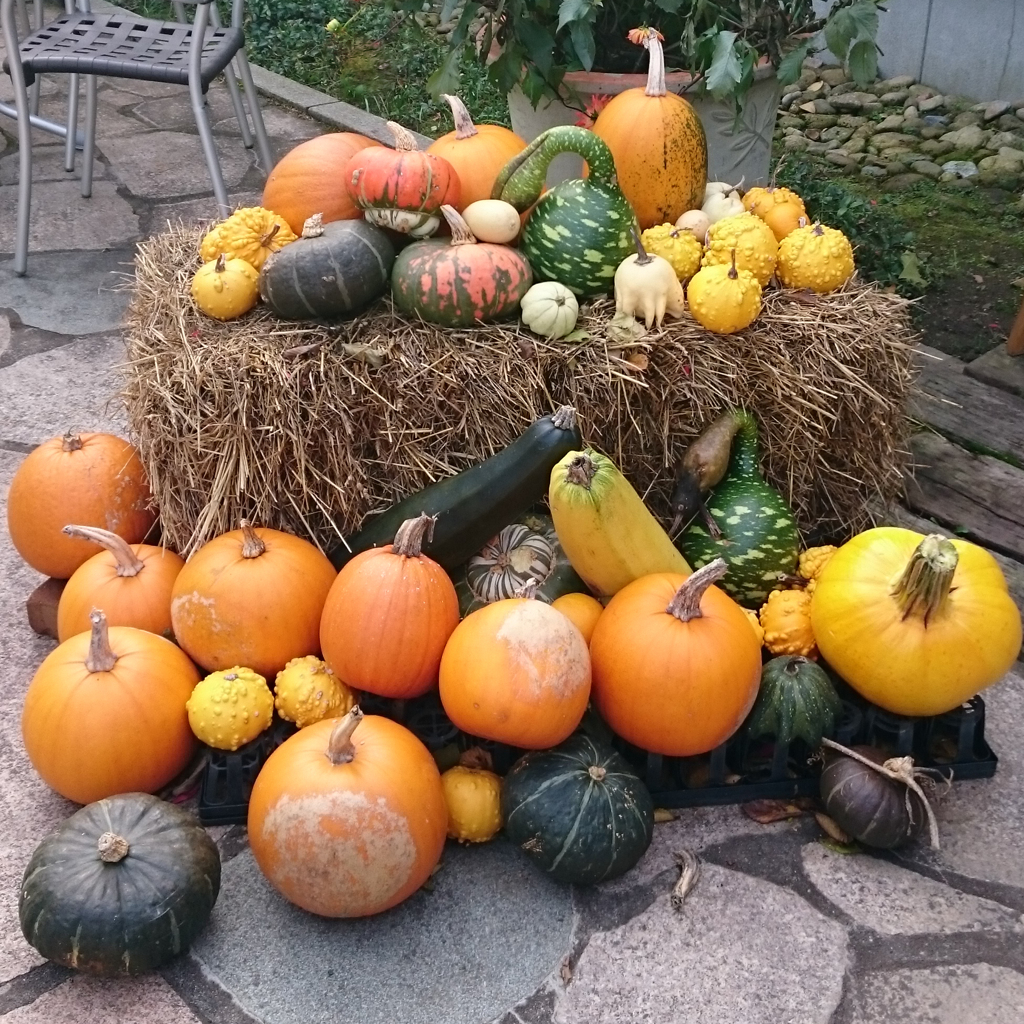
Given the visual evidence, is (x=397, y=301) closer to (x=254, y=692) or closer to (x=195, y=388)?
(x=195, y=388)

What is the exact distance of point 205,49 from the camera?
445cm

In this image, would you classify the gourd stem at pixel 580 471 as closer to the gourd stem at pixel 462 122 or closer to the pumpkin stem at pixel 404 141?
the pumpkin stem at pixel 404 141

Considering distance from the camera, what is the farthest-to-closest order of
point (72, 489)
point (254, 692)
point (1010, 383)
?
point (1010, 383) → point (72, 489) → point (254, 692)

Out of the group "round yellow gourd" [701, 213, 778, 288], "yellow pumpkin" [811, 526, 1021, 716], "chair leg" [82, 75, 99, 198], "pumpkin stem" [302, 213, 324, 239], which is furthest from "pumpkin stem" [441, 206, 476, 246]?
"chair leg" [82, 75, 99, 198]

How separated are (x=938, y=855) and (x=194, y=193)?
470 centimetres

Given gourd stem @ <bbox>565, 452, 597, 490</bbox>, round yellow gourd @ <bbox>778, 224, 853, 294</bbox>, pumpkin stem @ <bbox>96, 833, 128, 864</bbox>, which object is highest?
round yellow gourd @ <bbox>778, 224, 853, 294</bbox>

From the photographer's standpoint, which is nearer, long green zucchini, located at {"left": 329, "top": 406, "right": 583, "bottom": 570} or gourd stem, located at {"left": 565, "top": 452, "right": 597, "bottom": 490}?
gourd stem, located at {"left": 565, "top": 452, "right": 597, "bottom": 490}

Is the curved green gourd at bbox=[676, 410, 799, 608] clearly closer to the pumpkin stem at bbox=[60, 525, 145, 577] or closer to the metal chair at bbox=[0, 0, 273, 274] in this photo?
the pumpkin stem at bbox=[60, 525, 145, 577]

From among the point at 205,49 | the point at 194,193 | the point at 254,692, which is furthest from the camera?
the point at 194,193

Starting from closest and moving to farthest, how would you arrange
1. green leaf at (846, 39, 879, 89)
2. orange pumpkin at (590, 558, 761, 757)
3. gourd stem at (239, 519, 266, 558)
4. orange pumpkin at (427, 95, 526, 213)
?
orange pumpkin at (590, 558, 761, 757)
gourd stem at (239, 519, 266, 558)
orange pumpkin at (427, 95, 526, 213)
green leaf at (846, 39, 879, 89)

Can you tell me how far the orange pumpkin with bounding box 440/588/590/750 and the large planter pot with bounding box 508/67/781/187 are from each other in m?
1.81

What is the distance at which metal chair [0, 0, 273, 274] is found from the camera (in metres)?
4.14

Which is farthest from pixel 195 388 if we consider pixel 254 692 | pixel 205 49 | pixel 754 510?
pixel 205 49

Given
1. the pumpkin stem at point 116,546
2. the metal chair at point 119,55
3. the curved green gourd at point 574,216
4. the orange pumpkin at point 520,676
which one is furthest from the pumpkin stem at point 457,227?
the metal chair at point 119,55
